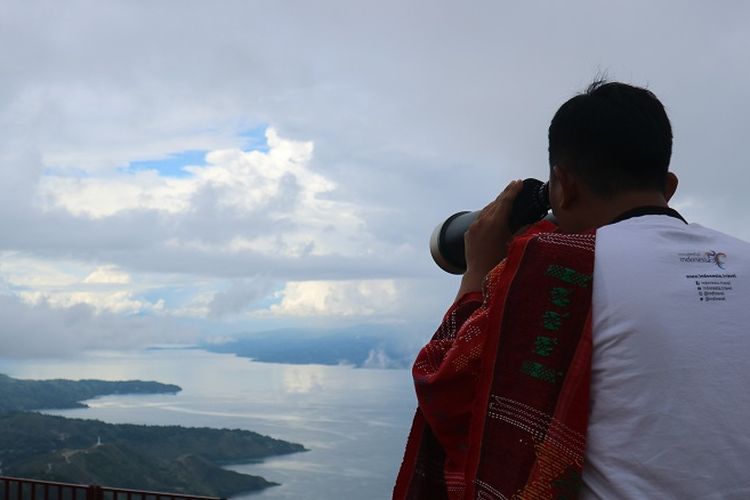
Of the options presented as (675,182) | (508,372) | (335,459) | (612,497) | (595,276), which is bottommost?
(335,459)

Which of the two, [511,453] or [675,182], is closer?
[511,453]

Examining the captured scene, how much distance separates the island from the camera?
40.3 m

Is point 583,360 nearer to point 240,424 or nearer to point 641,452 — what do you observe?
point 641,452

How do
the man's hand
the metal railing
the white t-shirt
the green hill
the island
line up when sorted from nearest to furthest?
the white t-shirt
the man's hand
the metal railing
the island
the green hill

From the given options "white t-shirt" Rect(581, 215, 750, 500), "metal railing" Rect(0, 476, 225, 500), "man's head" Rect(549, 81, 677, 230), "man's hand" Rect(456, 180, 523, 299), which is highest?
"man's head" Rect(549, 81, 677, 230)

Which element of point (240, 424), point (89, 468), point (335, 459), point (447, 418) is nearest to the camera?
point (447, 418)

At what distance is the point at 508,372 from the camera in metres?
0.88

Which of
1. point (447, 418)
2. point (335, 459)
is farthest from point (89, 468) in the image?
point (447, 418)

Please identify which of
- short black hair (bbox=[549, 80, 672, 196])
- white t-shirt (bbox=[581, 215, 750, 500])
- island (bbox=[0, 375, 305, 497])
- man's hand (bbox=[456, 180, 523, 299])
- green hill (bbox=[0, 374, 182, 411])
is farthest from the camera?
green hill (bbox=[0, 374, 182, 411])

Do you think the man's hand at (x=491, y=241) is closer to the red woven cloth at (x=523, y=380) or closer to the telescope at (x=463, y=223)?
the telescope at (x=463, y=223)

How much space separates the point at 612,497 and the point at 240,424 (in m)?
→ 68.3

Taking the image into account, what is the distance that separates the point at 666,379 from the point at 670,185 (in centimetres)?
28

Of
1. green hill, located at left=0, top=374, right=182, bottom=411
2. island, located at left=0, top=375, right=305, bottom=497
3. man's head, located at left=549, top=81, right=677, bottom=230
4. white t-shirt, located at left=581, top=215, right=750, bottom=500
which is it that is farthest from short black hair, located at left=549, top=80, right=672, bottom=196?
green hill, located at left=0, top=374, right=182, bottom=411

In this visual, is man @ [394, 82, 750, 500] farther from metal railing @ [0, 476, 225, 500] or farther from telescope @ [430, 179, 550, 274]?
metal railing @ [0, 476, 225, 500]
